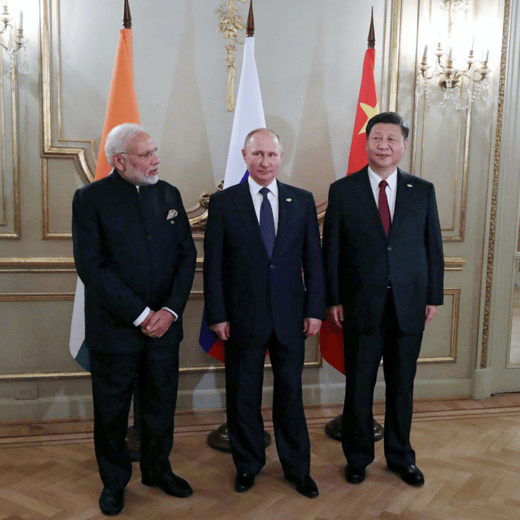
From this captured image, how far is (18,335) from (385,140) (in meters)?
2.24

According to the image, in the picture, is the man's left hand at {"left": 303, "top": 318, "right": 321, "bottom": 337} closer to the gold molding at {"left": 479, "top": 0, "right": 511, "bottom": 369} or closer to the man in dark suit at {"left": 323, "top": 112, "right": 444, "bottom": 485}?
the man in dark suit at {"left": 323, "top": 112, "right": 444, "bottom": 485}

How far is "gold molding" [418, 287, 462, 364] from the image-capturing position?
11.7 ft

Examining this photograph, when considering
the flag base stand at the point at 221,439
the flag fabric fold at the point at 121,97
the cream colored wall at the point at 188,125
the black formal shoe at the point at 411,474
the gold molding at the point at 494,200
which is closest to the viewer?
the black formal shoe at the point at 411,474

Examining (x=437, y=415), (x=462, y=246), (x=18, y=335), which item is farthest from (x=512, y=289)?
(x=18, y=335)

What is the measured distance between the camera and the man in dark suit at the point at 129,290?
2.14 metres

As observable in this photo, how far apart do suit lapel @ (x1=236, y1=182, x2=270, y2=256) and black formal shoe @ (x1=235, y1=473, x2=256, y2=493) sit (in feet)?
3.24

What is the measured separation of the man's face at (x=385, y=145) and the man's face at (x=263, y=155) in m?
0.42

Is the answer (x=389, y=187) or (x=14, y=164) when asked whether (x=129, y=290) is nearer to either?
(x=389, y=187)

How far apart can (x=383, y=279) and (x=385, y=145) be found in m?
0.58

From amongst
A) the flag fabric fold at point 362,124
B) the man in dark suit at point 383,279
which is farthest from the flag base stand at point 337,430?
the man in dark suit at point 383,279

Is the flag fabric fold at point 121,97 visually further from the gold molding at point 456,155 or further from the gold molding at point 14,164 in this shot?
the gold molding at point 456,155

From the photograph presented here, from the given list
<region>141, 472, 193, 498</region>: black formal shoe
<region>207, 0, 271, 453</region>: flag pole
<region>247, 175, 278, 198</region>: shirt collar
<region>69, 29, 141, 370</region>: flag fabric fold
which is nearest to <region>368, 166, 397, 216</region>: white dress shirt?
<region>247, 175, 278, 198</region>: shirt collar

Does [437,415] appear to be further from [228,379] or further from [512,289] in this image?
[228,379]

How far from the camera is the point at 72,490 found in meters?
2.41
